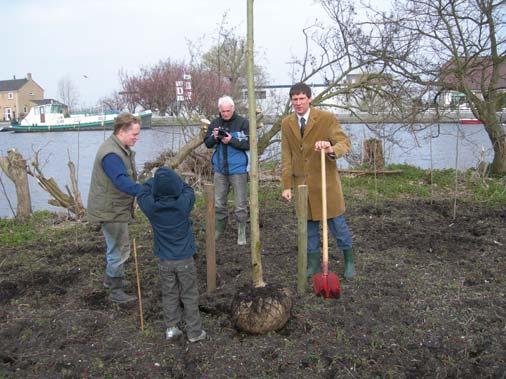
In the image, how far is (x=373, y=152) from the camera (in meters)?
12.1

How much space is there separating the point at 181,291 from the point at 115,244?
3.23ft

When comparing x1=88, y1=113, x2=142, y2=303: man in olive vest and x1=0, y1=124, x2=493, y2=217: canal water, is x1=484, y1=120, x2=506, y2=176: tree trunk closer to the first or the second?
x1=0, y1=124, x2=493, y2=217: canal water

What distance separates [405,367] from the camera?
131 inches

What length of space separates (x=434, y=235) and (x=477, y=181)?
13.8 ft

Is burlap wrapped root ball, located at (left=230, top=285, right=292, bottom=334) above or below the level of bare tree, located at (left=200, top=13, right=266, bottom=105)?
below

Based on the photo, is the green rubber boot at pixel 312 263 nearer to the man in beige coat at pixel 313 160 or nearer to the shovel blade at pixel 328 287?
the man in beige coat at pixel 313 160

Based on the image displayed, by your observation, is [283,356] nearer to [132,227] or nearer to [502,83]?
[132,227]

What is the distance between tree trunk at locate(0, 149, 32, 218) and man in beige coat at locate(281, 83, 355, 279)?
5262 mm

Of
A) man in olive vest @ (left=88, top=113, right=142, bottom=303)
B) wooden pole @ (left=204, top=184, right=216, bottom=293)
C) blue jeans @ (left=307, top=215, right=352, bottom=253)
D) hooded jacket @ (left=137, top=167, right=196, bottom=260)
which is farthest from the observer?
blue jeans @ (left=307, top=215, right=352, bottom=253)

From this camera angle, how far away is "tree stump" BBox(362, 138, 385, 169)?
12039mm

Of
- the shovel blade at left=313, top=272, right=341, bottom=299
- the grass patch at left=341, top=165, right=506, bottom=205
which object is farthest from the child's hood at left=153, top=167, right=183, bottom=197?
the grass patch at left=341, top=165, right=506, bottom=205

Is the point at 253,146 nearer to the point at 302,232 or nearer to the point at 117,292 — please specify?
the point at 302,232

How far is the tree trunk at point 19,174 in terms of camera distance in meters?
8.21

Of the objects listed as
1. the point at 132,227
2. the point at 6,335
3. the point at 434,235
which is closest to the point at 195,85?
the point at 132,227
